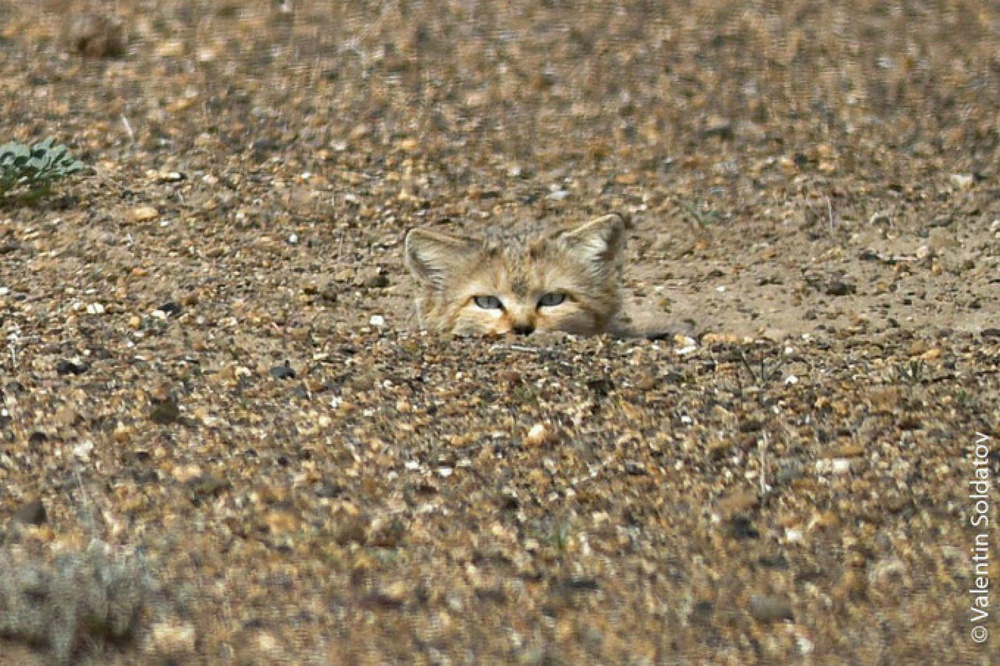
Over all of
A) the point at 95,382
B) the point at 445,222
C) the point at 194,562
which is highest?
the point at 194,562

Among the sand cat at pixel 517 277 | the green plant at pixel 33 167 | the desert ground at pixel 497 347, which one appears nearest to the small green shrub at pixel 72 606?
the desert ground at pixel 497 347

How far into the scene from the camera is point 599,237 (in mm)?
6586

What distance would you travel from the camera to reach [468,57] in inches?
367

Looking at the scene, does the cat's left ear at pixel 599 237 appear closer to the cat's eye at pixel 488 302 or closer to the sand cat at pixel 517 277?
the sand cat at pixel 517 277

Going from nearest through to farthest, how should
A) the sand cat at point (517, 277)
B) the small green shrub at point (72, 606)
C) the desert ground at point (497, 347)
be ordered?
the small green shrub at point (72, 606)
the desert ground at point (497, 347)
the sand cat at point (517, 277)

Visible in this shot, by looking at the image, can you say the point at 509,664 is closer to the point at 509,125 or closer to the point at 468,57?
the point at 509,125

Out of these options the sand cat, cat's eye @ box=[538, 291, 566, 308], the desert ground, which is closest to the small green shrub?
the desert ground

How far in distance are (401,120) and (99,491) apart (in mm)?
4779

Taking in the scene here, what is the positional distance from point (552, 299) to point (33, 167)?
2.83m

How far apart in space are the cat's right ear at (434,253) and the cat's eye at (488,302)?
0.17 metres

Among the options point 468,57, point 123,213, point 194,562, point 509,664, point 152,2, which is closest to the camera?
point 509,664

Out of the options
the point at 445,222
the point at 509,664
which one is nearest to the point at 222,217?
the point at 445,222

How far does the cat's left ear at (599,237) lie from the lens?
6.57 metres

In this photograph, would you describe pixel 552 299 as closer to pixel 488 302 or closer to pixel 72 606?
pixel 488 302
